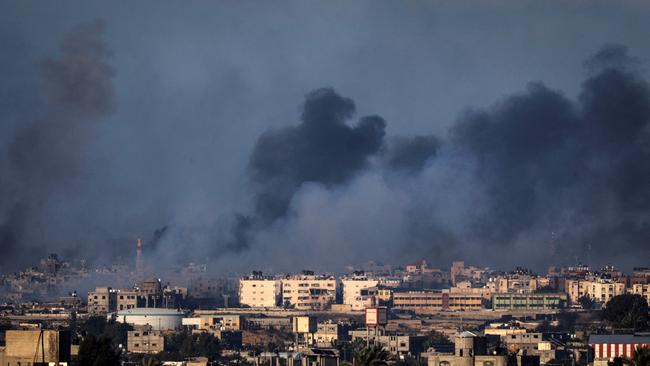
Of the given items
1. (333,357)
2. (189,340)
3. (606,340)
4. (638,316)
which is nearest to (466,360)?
(606,340)

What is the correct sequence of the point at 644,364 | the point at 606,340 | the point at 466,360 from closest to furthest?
the point at 644,364, the point at 466,360, the point at 606,340

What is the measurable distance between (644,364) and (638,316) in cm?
7360

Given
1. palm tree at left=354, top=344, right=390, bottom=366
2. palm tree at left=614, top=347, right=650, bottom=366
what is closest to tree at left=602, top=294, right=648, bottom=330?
palm tree at left=614, top=347, right=650, bottom=366

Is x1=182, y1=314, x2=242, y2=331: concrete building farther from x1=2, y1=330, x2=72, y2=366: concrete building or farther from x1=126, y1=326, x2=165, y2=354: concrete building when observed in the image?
x1=2, y1=330, x2=72, y2=366: concrete building

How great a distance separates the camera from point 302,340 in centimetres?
18200

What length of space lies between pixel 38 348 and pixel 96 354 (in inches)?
206

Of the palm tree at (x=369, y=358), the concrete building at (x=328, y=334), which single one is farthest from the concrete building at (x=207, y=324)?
the palm tree at (x=369, y=358)

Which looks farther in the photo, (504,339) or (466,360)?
(504,339)

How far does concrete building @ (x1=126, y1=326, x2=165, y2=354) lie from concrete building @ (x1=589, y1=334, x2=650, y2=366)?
50789 mm

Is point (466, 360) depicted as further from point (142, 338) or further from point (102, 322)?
point (102, 322)

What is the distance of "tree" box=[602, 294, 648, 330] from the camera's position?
14891 cm

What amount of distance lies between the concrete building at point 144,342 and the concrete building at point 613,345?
50.8 metres

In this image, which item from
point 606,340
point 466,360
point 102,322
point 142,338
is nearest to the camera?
point 466,360

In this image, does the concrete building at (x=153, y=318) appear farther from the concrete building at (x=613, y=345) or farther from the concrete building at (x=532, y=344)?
the concrete building at (x=613, y=345)
